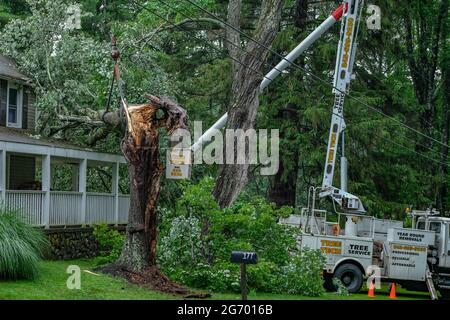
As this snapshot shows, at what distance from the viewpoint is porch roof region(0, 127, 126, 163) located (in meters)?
21.8

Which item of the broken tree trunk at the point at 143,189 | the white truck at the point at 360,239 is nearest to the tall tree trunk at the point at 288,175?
the white truck at the point at 360,239

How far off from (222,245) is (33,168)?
12.9 meters

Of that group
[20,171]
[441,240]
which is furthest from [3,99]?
[441,240]

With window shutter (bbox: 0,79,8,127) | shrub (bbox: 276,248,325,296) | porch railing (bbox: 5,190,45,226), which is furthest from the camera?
window shutter (bbox: 0,79,8,127)

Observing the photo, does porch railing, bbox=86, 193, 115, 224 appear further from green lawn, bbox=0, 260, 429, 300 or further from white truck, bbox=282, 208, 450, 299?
green lawn, bbox=0, 260, 429, 300

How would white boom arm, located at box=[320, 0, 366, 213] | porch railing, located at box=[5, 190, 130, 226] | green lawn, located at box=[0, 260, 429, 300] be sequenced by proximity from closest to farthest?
green lawn, located at box=[0, 260, 429, 300] → porch railing, located at box=[5, 190, 130, 226] → white boom arm, located at box=[320, 0, 366, 213]

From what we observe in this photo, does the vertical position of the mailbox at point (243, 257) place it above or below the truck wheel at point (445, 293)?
above

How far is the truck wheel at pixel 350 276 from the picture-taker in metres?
22.1

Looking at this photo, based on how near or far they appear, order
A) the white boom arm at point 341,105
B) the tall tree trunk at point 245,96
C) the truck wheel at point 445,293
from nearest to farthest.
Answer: the tall tree trunk at point 245,96
the truck wheel at point 445,293
the white boom arm at point 341,105

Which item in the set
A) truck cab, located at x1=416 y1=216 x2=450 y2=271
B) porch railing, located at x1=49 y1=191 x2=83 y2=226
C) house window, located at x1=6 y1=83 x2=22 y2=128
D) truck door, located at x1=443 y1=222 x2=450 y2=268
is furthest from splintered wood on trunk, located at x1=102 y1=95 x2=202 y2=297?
house window, located at x1=6 y1=83 x2=22 y2=128

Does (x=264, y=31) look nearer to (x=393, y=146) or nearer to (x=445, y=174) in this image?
(x=393, y=146)

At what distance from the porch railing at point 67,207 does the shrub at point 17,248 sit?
2.55 meters

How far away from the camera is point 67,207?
78.1ft

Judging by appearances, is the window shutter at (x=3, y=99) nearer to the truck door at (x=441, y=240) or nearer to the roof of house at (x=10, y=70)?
the roof of house at (x=10, y=70)
